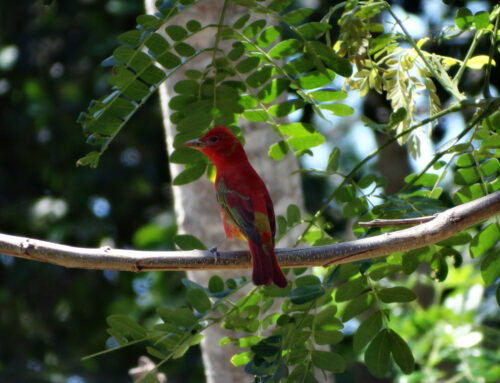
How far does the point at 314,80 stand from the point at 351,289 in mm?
693

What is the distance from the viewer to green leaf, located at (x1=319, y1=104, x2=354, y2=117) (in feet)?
8.87

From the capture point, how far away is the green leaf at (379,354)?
2.48m

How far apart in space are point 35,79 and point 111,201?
1.40 m

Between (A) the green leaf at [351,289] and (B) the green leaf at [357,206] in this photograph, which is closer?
(A) the green leaf at [351,289]

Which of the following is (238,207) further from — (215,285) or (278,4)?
(278,4)

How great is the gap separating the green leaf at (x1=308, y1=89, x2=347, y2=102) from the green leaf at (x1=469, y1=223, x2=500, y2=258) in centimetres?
63

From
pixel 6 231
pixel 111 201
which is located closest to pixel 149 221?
pixel 111 201

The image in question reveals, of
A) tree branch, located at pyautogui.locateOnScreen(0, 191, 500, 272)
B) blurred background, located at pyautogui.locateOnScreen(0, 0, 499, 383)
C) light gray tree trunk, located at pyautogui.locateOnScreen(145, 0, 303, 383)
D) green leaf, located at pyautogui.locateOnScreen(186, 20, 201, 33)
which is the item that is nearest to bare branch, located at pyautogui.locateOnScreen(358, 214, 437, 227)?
tree branch, located at pyautogui.locateOnScreen(0, 191, 500, 272)

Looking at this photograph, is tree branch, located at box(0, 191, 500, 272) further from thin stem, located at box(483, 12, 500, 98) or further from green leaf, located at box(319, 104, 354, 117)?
green leaf, located at box(319, 104, 354, 117)

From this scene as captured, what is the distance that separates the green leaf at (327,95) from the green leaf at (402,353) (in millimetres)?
778

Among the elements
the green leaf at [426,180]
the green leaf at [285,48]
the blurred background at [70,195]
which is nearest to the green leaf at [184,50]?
the green leaf at [285,48]

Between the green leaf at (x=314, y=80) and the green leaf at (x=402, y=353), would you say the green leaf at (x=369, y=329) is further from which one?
the green leaf at (x=314, y=80)

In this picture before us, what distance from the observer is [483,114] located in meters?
2.14

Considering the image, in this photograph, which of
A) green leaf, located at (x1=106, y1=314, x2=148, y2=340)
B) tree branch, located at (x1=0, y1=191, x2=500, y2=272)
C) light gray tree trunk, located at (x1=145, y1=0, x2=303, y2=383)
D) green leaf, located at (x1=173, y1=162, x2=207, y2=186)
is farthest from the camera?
light gray tree trunk, located at (x1=145, y1=0, x2=303, y2=383)
